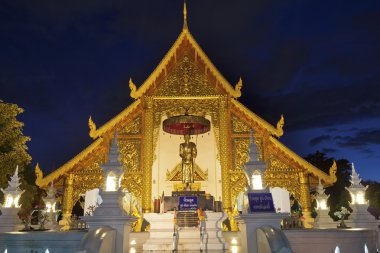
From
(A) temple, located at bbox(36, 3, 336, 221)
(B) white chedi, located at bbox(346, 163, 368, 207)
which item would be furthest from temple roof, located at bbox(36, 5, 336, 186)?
(B) white chedi, located at bbox(346, 163, 368, 207)

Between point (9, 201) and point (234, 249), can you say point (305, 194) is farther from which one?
point (9, 201)

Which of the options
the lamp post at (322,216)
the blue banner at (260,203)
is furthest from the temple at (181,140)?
the blue banner at (260,203)

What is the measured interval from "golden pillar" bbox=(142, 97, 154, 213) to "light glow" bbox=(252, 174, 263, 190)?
234 inches

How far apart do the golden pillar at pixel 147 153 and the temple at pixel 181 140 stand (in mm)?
33

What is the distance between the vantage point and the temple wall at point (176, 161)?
487 inches

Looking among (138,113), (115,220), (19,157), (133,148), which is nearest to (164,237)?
(115,220)

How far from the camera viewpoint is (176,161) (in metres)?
13.0

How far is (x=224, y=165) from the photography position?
11.3m

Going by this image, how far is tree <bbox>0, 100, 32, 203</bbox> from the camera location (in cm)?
1127

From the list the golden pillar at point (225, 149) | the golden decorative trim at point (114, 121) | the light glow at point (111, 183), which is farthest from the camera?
the golden decorative trim at point (114, 121)

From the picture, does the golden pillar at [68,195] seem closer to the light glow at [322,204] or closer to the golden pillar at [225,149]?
the golden pillar at [225,149]

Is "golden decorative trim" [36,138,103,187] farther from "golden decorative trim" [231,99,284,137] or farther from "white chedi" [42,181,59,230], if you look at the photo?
"golden decorative trim" [231,99,284,137]

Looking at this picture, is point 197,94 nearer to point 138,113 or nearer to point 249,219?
point 138,113

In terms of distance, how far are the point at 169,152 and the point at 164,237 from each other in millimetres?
5341
